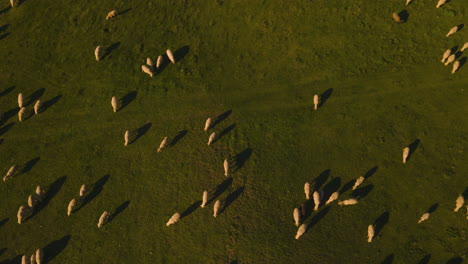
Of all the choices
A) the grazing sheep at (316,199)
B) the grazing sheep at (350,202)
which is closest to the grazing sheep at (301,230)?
the grazing sheep at (316,199)

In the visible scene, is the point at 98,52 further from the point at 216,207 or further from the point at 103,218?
the point at 216,207

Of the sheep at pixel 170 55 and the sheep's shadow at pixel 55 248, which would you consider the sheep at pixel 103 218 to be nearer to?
the sheep's shadow at pixel 55 248

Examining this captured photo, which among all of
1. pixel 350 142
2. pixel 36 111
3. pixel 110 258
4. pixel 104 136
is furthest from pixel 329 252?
pixel 36 111

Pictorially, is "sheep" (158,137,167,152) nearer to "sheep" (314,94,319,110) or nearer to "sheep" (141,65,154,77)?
"sheep" (141,65,154,77)

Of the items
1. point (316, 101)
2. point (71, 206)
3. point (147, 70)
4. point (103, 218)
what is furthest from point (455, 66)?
point (71, 206)

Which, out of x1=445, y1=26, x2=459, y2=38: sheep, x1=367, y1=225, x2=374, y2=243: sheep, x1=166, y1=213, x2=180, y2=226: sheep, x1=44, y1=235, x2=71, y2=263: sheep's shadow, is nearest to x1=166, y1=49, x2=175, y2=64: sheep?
x1=166, y1=213, x2=180, y2=226: sheep
